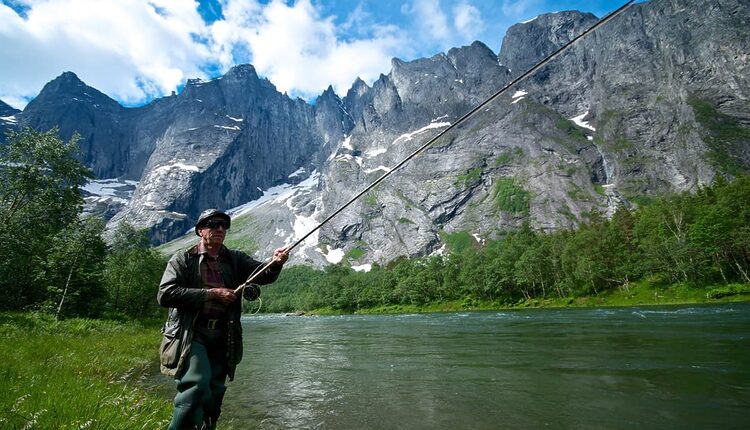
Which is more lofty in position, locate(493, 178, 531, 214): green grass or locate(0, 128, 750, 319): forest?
locate(493, 178, 531, 214): green grass

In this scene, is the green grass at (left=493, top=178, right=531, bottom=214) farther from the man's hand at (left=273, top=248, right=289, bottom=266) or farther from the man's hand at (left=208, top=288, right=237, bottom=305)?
the man's hand at (left=208, top=288, right=237, bottom=305)

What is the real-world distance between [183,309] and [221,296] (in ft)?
1.82

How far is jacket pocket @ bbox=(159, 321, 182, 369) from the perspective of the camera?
4.95 meters

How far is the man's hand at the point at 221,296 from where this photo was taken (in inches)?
202

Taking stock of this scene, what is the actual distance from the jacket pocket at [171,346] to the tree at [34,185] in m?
25.9

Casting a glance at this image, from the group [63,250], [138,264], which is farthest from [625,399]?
[138,264]

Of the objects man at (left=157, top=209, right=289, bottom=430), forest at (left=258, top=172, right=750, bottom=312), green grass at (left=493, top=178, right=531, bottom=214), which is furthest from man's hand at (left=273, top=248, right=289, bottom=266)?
green grass at (left=493, top=178, right=531, bottom=214)

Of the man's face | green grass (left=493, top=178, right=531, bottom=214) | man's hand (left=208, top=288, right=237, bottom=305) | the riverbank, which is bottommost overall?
the riverbank

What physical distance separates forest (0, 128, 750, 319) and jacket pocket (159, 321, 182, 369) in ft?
87.2

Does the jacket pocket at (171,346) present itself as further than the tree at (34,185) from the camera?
No

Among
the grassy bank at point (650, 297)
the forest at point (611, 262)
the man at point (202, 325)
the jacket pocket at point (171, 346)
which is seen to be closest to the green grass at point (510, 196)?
the forest at point (611, 262)

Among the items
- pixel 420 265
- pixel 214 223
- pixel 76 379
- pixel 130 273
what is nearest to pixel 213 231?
pixel 214 223

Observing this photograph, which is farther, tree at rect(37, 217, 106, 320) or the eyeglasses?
tree at rect(37, 217, 106, 320)

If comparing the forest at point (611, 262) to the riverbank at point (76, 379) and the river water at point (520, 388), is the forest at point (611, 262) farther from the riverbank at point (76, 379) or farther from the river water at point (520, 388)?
the riverbank at point (76, 379)
